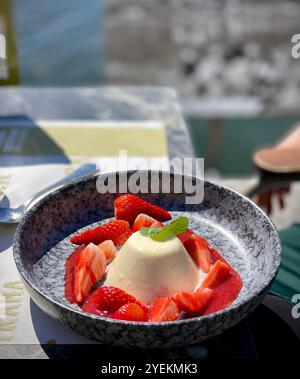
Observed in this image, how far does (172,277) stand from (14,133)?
810 millimetres

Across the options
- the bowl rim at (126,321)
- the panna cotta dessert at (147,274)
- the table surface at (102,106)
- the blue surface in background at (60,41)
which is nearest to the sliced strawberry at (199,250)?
the panna cotta dessert at (147,274)

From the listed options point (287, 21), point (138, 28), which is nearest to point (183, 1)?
point (138, 28)

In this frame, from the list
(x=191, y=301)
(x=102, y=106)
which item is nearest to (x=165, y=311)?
(x=191, y=301)

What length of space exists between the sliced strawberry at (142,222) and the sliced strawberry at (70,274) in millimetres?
108

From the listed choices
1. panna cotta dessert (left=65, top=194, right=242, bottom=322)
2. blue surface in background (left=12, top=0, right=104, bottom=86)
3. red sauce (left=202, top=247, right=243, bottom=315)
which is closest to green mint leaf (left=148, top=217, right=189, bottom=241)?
panna cotta dessert (left=65, top=194, right=242, bottom=322)

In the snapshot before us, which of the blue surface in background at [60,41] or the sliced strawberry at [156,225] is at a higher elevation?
the sliced strawberry at [156,225]

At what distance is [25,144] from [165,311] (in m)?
0.83

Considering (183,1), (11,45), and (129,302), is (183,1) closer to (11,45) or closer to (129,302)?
(11,45)

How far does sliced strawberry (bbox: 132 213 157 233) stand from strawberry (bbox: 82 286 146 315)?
8.4 inches

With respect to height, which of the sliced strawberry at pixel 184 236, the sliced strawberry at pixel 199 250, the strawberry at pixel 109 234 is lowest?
the sliced strawberry at pixel 199 250

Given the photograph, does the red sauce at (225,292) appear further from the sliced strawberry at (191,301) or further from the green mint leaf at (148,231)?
the green mint leaf at (148,231)

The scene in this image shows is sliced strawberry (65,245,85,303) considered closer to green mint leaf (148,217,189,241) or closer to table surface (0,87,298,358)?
green mint leaf (148,217,189,241)

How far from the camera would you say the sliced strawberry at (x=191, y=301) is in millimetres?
811

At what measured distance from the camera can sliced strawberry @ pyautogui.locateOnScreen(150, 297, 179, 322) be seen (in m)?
0.79
